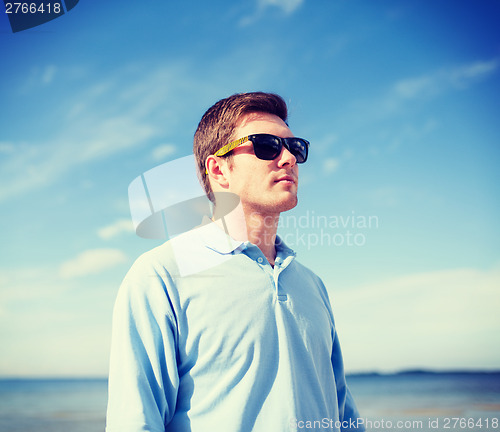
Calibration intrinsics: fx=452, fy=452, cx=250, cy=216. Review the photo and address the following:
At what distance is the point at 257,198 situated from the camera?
2.25 metres

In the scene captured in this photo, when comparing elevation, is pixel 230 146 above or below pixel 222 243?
above

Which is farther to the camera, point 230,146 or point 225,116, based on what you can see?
point 225,116

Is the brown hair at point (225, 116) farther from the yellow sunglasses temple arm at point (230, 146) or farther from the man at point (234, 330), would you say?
the man at point (234, 330)

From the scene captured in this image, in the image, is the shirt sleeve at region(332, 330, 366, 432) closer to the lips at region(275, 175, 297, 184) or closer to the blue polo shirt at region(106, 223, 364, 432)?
the blue polo shirt at region(106, 223, 364, 432)

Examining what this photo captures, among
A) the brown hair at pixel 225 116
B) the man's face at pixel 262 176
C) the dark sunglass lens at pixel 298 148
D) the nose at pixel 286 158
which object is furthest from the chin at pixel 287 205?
the brown hair at pixel 225 116

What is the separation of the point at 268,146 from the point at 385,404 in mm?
20452

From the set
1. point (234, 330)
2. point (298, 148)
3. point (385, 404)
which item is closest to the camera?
point (234, 330)

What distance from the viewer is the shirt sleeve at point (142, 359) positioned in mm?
1628

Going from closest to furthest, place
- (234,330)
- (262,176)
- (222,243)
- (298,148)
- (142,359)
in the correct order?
(142,359) → (234,330) → (222,243) → (262,176) → (298,148)

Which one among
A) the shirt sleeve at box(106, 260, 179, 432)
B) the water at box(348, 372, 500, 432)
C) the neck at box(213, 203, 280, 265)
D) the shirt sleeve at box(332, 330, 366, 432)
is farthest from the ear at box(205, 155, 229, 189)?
the water at box(348, 372, 500, 432)

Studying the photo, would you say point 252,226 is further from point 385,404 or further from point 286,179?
point 385,404

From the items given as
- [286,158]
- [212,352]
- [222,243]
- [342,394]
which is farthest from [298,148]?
[342,394]

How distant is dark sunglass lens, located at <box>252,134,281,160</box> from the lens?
2.31 m

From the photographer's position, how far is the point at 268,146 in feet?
7.65
